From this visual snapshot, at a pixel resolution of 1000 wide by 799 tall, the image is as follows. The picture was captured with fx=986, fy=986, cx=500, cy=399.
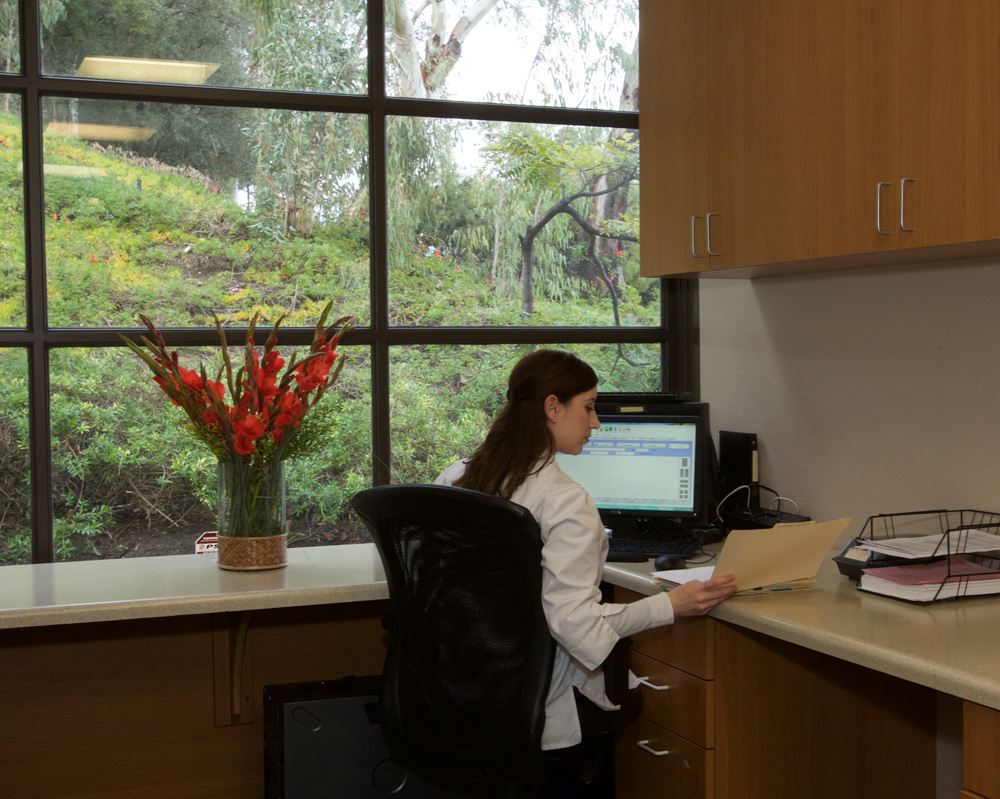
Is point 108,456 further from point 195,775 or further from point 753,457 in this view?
point 753,457

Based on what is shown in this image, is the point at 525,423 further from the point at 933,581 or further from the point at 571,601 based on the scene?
the point at 933,581

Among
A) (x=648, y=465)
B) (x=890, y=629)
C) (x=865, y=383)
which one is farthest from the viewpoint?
(x=648, y=465)

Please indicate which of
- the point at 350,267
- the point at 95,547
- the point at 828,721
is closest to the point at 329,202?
the point at 350,267

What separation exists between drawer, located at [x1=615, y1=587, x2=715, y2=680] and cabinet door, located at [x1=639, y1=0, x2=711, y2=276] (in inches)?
37.6

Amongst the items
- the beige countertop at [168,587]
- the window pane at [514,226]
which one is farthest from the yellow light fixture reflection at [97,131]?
the beige countertop at [168,587]

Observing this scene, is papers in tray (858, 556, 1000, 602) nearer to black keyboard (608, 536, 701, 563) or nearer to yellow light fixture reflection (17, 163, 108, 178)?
black keyboard (608, 536, 701, 563)

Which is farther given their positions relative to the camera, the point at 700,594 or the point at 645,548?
the point at 645,548

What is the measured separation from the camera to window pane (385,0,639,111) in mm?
3025

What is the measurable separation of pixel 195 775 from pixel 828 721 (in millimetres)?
1566

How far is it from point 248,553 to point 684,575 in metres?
1.05

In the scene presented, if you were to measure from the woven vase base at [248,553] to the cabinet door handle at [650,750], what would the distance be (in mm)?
980

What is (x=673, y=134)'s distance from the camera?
8.84 ft

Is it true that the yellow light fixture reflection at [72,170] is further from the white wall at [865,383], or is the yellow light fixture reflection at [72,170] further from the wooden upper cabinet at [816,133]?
the white wall at [865,383]

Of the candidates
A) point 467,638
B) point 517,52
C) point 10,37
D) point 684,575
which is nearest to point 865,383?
point 684,575
